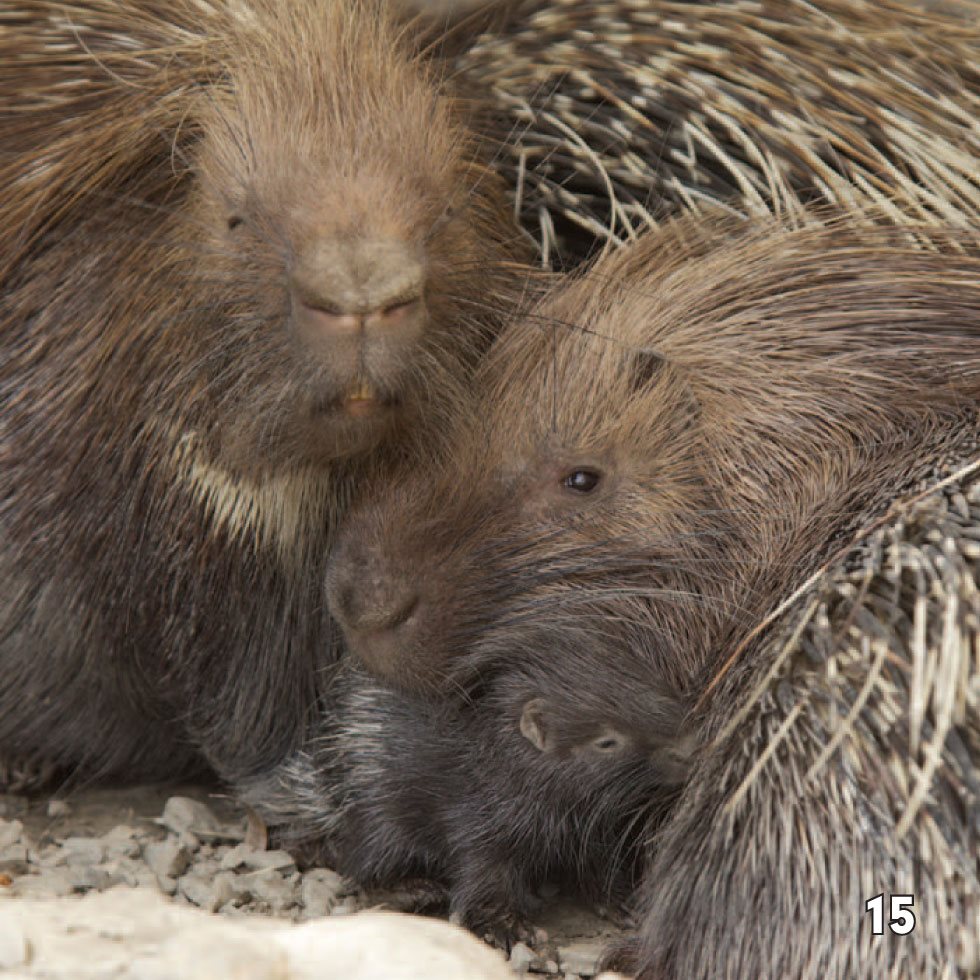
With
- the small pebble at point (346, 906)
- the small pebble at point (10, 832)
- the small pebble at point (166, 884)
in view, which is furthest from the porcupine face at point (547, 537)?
the small pebble at point (10, 832)

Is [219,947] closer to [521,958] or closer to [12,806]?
[521,958]

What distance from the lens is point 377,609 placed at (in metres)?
2.32


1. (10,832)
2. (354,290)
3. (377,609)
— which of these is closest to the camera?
(354,290)

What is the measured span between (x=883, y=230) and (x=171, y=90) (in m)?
1.12

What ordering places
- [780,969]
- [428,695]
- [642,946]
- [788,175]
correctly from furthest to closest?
[788,175], [428,695], [642,946], [780,969]

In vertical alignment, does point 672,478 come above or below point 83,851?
above

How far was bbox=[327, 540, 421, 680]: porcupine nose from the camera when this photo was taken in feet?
7.62

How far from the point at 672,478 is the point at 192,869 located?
112 cm

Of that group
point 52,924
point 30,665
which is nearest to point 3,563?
point 30,665

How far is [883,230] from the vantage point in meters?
2.50

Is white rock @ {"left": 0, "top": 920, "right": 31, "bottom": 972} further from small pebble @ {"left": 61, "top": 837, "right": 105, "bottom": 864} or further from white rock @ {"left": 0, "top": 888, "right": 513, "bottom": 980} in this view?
small pebble @ {"left": 61, "top": 837, "right": 105, "bottom": 864}

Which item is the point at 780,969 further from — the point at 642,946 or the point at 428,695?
the point at 428,695

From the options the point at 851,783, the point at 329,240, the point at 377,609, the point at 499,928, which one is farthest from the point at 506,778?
the point at 329,240

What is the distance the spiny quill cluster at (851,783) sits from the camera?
76.0 inches
